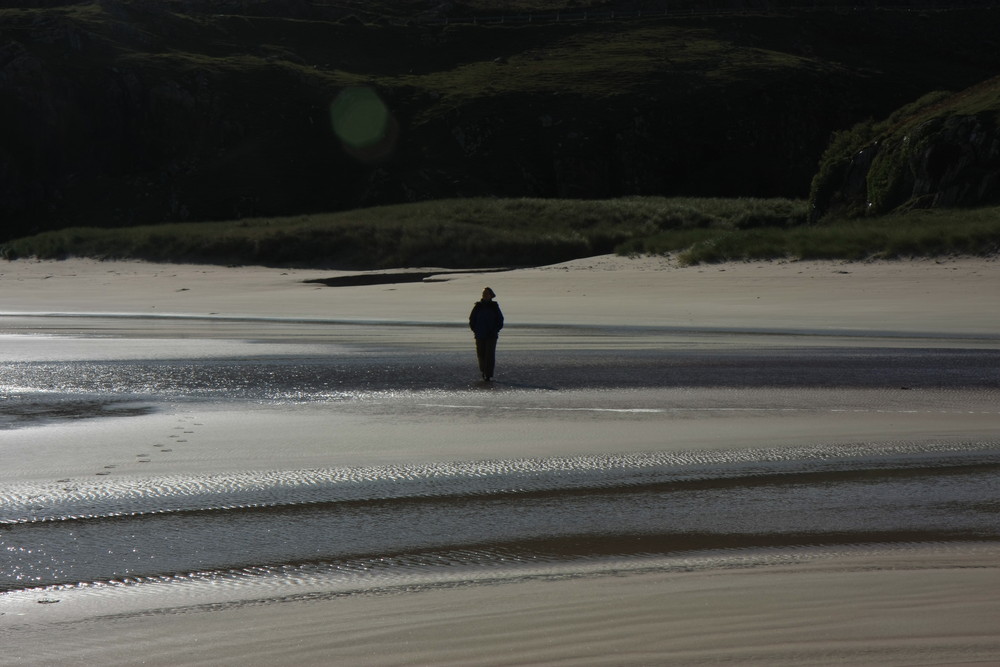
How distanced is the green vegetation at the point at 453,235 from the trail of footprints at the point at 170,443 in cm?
2607

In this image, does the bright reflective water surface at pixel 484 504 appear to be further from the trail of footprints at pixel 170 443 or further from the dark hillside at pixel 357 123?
the dark hillside at pixel 357 123

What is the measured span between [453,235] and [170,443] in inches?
1474

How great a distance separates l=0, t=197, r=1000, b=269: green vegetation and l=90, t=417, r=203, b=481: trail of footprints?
2607 centimetres

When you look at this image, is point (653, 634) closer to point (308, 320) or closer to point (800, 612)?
point (800, 612)

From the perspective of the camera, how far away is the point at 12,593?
557 centimetres

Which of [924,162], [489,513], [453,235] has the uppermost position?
[924,162]

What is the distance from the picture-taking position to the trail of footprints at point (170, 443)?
878 centimetres

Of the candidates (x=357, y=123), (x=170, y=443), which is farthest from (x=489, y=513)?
(x=357, y=123)

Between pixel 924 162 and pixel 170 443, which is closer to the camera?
pixel 170 443

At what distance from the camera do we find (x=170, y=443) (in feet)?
32.2

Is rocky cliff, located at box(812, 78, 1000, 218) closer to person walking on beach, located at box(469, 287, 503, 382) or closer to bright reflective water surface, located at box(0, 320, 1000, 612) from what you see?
bright reflective water surface, located at box(0, 320, 1000, 612)

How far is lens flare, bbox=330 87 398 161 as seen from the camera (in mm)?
81312

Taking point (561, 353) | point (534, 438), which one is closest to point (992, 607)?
point (534, 438)

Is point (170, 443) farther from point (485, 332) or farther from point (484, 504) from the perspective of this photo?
point (485, 332)
